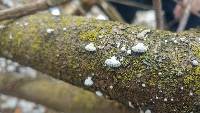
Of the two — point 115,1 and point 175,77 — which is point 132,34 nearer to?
point 175,77

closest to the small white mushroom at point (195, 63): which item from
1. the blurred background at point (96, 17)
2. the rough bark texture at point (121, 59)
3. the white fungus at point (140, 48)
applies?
the rough bark texture at point (121, 59)

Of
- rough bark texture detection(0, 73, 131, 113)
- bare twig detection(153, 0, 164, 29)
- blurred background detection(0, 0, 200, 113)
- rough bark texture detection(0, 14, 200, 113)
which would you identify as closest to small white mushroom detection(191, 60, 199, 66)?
rough bark texture detection(0, 14, 200, 113)

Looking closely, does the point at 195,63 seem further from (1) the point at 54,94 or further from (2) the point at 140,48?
(1) the point at 54,94

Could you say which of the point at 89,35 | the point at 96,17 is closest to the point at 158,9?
the point at 96,17

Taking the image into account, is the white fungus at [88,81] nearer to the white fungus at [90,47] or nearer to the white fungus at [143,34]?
the white fungus at [90,47]

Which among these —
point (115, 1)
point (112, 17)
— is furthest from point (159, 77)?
point (115, 1)

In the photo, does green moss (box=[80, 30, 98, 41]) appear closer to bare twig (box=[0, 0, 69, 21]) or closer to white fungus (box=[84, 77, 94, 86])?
white fungus (box=[84, 77, 94, 86])

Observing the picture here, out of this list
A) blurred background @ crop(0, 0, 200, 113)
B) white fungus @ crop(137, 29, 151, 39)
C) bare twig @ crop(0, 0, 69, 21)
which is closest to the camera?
white fungus @ crop(137, 29, 151, 39)
